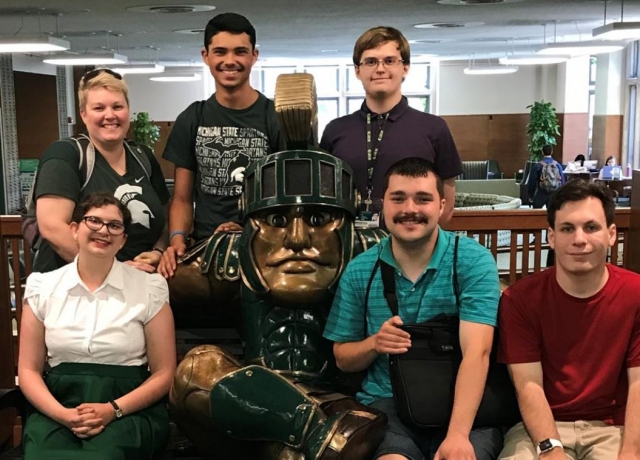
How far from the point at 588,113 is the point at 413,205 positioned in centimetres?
1424

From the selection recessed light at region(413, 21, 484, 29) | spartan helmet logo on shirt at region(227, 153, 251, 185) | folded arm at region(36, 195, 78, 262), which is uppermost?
recessed light at region(413, 21, 484, 29)

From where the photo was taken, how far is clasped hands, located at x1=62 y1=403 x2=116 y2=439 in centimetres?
202

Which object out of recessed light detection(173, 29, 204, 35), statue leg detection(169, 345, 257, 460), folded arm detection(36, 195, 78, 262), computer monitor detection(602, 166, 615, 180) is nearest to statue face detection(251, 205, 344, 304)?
statue leg detection(169, 345, 257, 460)

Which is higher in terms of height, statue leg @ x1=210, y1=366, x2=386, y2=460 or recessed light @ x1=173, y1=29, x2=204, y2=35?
recessed light @ x1=173, y1=29, x2=204, y2=35

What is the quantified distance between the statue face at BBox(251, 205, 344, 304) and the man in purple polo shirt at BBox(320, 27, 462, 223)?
0.39 meters

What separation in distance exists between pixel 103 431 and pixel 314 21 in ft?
22.7

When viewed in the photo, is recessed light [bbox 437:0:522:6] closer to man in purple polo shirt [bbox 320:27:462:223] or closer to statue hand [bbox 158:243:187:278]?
man in purple polo shirt [bbox 320:27:462:223]

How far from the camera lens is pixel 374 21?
8.50 m

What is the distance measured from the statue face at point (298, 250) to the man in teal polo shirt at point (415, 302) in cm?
7

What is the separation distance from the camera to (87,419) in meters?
2.02

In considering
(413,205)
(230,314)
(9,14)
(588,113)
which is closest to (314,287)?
(413,205)

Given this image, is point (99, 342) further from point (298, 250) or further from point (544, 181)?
point (544, 181)

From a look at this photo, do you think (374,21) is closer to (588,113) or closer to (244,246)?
(244,246)

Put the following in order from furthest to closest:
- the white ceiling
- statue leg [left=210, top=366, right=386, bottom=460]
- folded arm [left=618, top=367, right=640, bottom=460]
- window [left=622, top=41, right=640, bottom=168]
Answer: window [left=622, top=41, right=640, bottom=168] < the white ceiling < folded arm [left=618, top=367, right=640, bottom=460] < statue leg [left=210, top=366, right=386, bottom=460]
